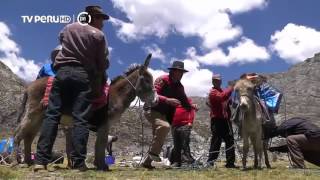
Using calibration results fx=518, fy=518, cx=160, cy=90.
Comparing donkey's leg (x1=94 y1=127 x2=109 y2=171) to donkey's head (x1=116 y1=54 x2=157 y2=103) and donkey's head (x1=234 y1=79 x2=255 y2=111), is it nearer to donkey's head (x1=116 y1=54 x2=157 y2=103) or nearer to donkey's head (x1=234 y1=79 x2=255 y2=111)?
donkey's head (x1=116 y1=54 x2=157 y2=103)

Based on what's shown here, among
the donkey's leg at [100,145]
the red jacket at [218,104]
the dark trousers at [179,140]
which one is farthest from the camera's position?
the red jacket at [218,104]

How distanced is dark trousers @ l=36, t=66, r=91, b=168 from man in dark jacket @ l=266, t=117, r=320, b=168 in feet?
19.6

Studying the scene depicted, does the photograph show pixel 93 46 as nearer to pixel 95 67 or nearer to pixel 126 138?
pixel 95 67

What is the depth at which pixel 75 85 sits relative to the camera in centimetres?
841

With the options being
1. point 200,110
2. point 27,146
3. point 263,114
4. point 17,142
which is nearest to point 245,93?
point 263,114

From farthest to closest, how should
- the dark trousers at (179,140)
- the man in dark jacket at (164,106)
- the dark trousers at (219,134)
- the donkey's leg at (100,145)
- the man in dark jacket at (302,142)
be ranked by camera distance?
1. the dark trousers at (219,134)
2. the dark trousers at (179,140)
3. the man in dark jacket at (302,142)
4. the man in dark jacket at (164,106)
5. the donkey's leg at (100,145)

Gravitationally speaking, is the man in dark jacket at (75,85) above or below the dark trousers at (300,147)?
above

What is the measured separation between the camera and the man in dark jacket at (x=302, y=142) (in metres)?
12.3

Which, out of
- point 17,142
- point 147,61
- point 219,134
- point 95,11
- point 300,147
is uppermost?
point 95,11

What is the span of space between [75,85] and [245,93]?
4773mm

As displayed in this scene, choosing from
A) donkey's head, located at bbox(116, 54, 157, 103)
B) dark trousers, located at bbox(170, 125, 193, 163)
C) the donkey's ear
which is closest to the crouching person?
dark trousers, located at bbox(170, 125, 193, 163)

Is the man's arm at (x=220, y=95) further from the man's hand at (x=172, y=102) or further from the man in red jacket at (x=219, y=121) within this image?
the man's hand at (x=172, y=102)

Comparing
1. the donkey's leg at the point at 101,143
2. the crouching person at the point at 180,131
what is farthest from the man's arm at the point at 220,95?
the donkey's leg at the point at 101,143

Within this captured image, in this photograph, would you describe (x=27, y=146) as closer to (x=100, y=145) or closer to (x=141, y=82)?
(x=100, y=145)
